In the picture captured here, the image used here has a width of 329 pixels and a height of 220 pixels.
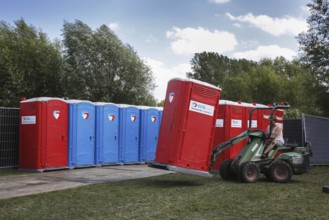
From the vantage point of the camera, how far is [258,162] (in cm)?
1073

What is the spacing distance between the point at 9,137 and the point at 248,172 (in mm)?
7939

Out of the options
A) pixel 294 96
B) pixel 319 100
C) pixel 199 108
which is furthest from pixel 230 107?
pixel 294 96

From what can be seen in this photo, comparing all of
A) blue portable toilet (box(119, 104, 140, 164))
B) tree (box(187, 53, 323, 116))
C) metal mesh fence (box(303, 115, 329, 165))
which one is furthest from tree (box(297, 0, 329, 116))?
tree (box(187, 53, 323, 116))

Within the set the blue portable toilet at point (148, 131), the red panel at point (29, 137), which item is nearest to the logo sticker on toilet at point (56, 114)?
the red panel at point (29, 137)

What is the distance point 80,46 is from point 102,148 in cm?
2152

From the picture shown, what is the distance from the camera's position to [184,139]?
9.91 metres

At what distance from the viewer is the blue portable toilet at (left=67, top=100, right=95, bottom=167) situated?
45.2 feet

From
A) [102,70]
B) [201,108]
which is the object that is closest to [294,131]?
[201,108]

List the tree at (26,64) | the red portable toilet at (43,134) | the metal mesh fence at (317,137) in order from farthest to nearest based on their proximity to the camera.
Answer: the tree at (26,64)
the metal mesh fence at (317,137)
the red portable toilet at (43,134)

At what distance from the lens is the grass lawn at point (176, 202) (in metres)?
6.48

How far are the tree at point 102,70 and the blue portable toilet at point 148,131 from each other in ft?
57.5

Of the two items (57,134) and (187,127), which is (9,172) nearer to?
(57,134)

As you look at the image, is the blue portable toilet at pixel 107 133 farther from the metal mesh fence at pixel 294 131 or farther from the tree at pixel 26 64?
the tree at pixel 26 64

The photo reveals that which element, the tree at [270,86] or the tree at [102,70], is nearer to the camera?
the tree at [102,70]
